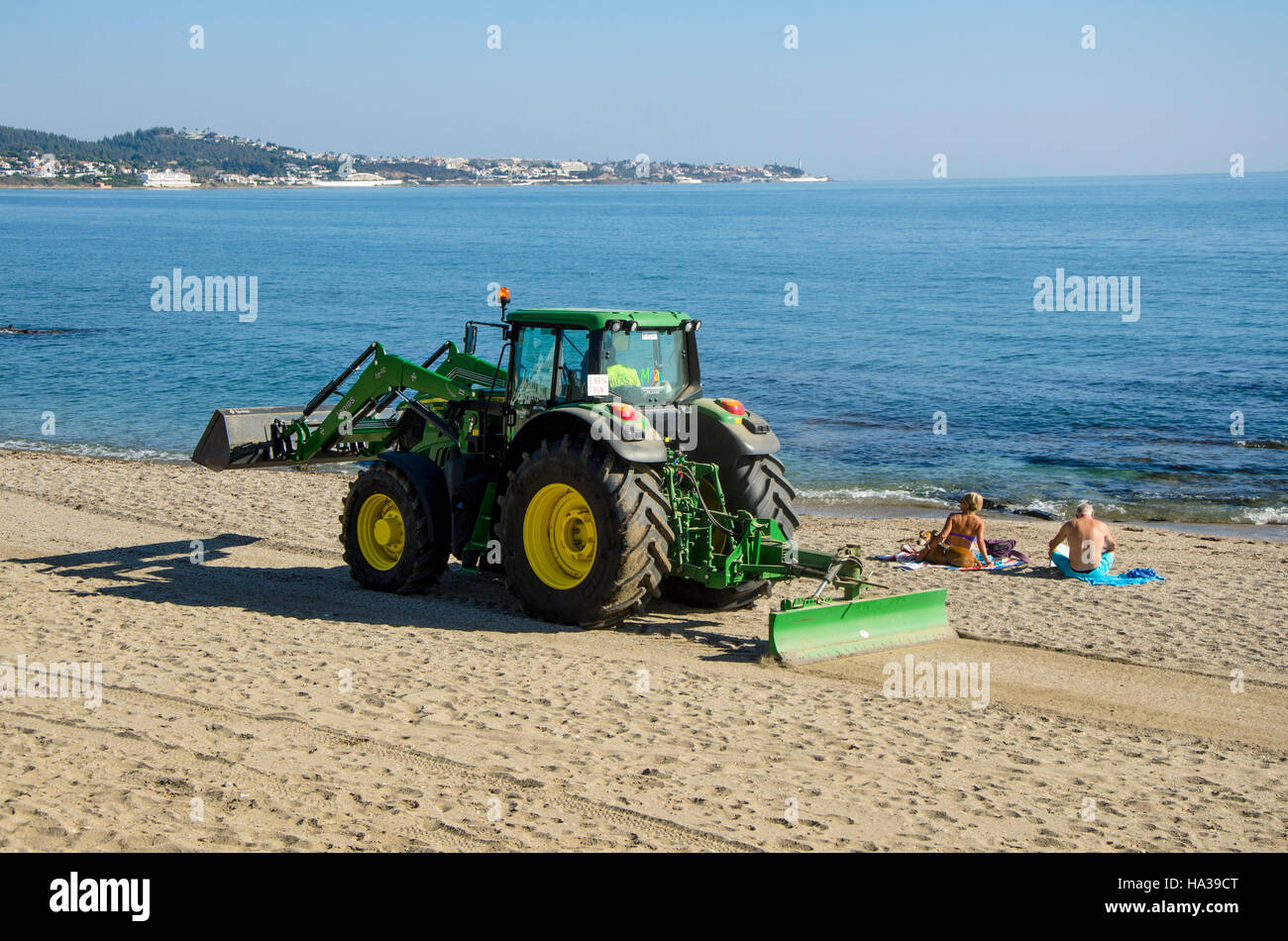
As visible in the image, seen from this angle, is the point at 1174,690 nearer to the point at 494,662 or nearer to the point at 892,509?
the point at 494,662

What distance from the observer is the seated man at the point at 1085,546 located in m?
12.0

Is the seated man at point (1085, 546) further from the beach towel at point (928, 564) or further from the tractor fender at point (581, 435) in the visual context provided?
the tractor fender at point (581, 435)

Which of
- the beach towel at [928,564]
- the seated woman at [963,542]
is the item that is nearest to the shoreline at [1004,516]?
the beach towel at [928,564]

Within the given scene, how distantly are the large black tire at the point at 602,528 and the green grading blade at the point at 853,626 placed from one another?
113 cm

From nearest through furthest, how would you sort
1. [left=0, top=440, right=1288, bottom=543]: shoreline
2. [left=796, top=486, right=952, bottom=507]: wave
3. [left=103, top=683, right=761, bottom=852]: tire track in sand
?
[left=103, top=683, right=761, bottom=852]: tire track in sand, [left=0, top=440, right=1288, bottom=543]: shoreline, [left=796, top=486, right=952, bottom=507]: wave

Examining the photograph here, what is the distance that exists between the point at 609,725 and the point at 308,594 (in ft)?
15.9

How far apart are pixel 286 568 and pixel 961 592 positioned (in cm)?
716

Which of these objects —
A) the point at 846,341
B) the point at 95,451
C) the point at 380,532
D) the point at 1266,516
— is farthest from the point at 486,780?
the point at 846,341

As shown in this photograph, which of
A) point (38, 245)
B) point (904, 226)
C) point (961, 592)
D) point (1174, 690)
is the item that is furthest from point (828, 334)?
point (904, 226)

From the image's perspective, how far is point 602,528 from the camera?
9.03m

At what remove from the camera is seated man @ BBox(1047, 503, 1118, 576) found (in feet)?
39.5

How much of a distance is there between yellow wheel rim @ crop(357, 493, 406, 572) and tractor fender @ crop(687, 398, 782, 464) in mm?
2931

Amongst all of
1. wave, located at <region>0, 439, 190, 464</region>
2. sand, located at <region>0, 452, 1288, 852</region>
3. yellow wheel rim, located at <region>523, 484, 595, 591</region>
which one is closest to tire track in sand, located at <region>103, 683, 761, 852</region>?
sand, located at <region>0, 452, 1288, 852</region>

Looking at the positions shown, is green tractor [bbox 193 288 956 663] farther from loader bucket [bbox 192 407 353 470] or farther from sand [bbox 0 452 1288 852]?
loader bucket [bbox 192 407 353 470]
